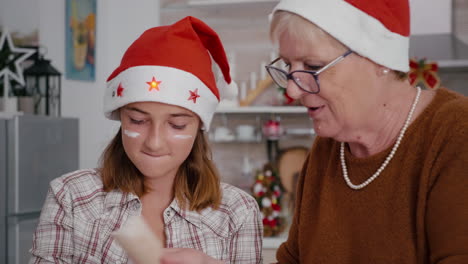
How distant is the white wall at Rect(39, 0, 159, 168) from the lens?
126 inches

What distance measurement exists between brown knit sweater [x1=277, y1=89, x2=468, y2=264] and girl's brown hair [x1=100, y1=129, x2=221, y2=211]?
0.27 metres

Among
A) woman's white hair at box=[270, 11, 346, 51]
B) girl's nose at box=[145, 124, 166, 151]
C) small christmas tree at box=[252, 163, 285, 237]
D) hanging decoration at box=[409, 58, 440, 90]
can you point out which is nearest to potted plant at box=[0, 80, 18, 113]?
girl's nose at box=[145, 124, 166, 151]

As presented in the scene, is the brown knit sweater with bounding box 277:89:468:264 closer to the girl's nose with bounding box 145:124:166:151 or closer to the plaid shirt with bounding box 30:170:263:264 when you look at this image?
the plaid shirt with bounding box 30:170:263:264

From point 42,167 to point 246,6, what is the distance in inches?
74.1

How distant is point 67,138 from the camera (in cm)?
272

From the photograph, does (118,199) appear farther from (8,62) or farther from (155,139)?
(8,62)

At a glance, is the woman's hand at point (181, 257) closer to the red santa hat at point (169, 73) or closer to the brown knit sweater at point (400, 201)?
the brown knit sweater at point (400, 201)

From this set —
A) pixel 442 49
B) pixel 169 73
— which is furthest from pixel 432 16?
pixel 169 73

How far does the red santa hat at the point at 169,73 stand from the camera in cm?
134

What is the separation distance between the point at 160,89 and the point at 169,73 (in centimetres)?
5

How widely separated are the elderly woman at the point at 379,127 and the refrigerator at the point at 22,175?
4.77 feet

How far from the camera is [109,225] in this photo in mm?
1416

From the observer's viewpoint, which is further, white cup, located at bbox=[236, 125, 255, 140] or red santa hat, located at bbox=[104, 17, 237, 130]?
white cup, located at bbox=[236, 125, 255, 140]

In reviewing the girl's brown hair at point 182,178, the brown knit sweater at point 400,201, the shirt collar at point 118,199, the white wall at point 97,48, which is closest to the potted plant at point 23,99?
the white wall at point 97,48
